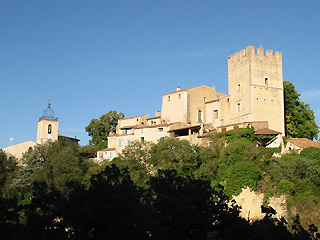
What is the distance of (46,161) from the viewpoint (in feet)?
164

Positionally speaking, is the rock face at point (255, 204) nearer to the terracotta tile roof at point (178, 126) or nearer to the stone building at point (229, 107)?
the stone building at point (229, 107)

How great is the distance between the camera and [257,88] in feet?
159

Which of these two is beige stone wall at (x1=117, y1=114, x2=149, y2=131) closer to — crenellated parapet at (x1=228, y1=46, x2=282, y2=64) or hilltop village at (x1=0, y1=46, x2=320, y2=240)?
hilltop village at (x1=0, y1=46, x2=320, y2=240)

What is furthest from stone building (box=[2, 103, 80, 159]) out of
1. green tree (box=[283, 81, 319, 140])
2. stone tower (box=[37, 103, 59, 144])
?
green tree (box=[283, 81, 319, 140])

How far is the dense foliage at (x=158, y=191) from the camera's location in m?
16.5

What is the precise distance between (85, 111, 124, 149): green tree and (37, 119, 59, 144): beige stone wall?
5.70 metres

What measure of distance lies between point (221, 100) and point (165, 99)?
869 cm

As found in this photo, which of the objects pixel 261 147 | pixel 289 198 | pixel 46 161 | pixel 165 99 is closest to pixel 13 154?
pixel 46 161

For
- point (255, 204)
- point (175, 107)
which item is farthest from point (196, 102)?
point (255, 204)

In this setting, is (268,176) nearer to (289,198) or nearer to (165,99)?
(289,198)

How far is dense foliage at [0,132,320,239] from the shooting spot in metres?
16.5

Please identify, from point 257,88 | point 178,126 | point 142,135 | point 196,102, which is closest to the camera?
point 257,88

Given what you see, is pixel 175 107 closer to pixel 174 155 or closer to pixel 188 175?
pixel 174 155

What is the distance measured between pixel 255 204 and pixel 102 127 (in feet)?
112
